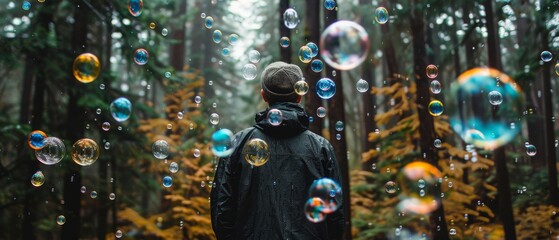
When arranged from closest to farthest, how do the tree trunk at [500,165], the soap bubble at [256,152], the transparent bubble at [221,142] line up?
1. the soap bubble at [256,152]
2. the transparent bubble at [221,142]
3. the tree trunk at [500,165]

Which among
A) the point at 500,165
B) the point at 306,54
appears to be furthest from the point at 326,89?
the point at 500,165

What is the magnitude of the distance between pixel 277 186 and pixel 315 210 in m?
0.31

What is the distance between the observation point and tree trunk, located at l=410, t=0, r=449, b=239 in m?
7.89

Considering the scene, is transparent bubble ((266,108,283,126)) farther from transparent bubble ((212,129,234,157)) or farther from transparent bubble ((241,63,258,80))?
transparent bubble ((241,63,258,80))

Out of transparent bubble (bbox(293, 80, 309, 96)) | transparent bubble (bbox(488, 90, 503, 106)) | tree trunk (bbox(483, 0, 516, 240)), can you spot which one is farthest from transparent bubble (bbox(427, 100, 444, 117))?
tree trunk (bbox(483, 0, 516, 240))

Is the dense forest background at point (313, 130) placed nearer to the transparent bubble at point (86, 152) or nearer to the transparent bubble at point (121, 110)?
the transparent bubble at point (86, 152)

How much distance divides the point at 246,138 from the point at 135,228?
8365 millimetres

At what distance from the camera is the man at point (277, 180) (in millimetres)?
2516

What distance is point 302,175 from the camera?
2.57 metres

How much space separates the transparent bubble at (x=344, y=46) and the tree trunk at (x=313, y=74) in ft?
9.37

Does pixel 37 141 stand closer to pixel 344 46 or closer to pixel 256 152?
pixel 344 46

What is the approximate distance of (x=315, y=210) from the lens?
106 inches

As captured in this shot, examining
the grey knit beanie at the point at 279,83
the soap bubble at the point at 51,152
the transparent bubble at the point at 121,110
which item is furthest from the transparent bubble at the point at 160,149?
the grey knit beanie at the point at 279,83

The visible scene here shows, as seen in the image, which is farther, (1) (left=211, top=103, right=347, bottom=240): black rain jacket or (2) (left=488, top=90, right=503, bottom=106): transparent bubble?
(2) (left=488, top=90, right=503, bottom=106): transparent bubble
